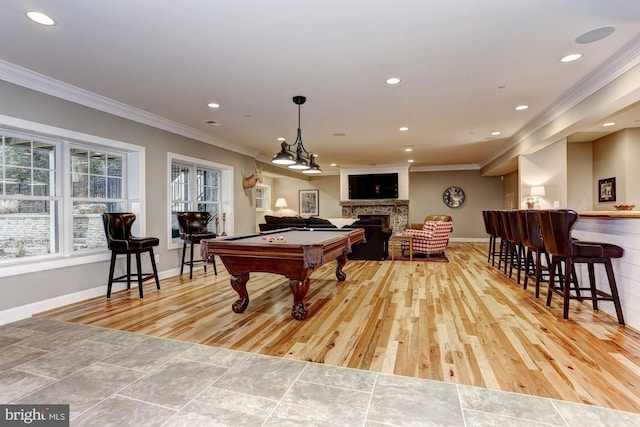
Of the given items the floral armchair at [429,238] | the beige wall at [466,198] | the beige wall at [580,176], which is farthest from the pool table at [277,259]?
the beige wall at [466,198]

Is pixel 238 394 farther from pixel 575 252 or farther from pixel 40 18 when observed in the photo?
pixel 575 252

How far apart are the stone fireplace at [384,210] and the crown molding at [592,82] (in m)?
5.00

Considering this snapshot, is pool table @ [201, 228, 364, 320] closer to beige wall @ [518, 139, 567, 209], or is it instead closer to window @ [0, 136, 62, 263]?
window @ [0, 136, 62, 263]

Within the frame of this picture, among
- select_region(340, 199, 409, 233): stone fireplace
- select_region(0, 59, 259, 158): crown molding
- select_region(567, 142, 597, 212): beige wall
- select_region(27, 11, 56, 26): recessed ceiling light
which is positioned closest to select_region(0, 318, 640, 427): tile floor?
select_region(27, 11, 56, 26): recessed ceiling light

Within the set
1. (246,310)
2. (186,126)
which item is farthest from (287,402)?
(186,126)

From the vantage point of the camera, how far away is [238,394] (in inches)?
76.7

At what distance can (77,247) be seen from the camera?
4.19m

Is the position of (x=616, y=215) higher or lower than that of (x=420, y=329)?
higher

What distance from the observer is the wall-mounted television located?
1044 centimetres

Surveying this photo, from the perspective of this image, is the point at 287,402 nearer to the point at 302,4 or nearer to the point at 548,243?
the point at 302,4

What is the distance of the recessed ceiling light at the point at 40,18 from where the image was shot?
2.39 metres

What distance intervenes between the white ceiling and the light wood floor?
8.35ft

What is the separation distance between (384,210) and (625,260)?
7.91 m

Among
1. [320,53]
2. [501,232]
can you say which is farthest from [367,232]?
[320,53]
